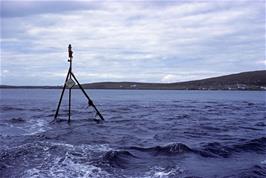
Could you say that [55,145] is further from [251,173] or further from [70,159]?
[251,173]

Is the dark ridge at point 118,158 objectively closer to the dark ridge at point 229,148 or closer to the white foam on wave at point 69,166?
the white foam on wave at point 69,166

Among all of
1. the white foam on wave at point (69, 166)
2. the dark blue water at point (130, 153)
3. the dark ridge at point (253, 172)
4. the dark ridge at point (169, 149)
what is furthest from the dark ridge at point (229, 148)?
the white foam on wave at point (69, 166)

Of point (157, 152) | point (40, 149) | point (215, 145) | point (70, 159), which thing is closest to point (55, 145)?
point (40, 149)

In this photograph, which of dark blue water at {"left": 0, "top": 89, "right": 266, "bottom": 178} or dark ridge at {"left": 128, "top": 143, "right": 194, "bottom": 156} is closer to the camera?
dark blue water at {"left": 0, "top": 89, "right": 266, "bottom": 178}

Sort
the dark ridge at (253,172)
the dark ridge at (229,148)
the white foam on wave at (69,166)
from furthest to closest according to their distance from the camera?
1. the dark ridge at (229,148)
2. the dark ridge at (253,172)
3. the white foam on wave at (69,166)

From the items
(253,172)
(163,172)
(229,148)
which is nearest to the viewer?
(163,172)

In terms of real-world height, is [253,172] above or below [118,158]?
below

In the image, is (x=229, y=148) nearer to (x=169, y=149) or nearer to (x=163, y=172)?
(x=169, y=149)

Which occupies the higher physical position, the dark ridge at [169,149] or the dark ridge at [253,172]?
the dark ridge at [169,149]

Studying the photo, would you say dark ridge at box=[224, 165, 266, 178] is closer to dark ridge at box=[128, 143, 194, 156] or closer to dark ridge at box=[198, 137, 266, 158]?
dark ridge at box=[198, 137, 266, 158]

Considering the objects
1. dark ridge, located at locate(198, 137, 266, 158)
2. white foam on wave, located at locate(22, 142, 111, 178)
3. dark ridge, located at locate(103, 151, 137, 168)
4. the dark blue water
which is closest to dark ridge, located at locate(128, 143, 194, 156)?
the dark blue water

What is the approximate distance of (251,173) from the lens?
59.4 ft

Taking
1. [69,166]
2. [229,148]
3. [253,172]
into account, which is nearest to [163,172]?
[253,172]

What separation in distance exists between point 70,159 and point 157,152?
17.1 ft
